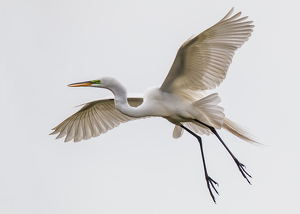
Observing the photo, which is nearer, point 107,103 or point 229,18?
point 229,18

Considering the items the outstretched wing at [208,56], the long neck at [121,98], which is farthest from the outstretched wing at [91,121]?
the outstretched wing at [208,56]

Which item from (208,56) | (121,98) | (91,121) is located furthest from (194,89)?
(91,121)

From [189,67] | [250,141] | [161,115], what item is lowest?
[250,141]

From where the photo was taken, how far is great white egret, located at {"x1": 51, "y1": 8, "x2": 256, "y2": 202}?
7652 millimetres

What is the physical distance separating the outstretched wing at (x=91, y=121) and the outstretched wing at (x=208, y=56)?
55.2 inches

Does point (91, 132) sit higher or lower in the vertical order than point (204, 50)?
lower

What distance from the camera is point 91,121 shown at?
991 cm

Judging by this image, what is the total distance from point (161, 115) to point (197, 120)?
0.51 meters

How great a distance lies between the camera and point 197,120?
8594mm

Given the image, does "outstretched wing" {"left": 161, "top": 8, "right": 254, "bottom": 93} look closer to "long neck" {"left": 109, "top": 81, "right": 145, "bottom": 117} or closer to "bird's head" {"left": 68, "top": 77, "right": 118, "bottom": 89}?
"long neck" {"left": 109, "top": 81, "right": 145, "bottom": 117}

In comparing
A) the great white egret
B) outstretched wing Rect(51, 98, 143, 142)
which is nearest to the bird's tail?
the great white egret

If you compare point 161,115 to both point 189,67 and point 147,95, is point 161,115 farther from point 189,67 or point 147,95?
point 189,67

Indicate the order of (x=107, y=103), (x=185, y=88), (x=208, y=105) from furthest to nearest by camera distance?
(x=107, y=103)
(x=185, y=88)
(x=208, y=105)

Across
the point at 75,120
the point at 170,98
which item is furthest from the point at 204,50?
the point at 75,120
